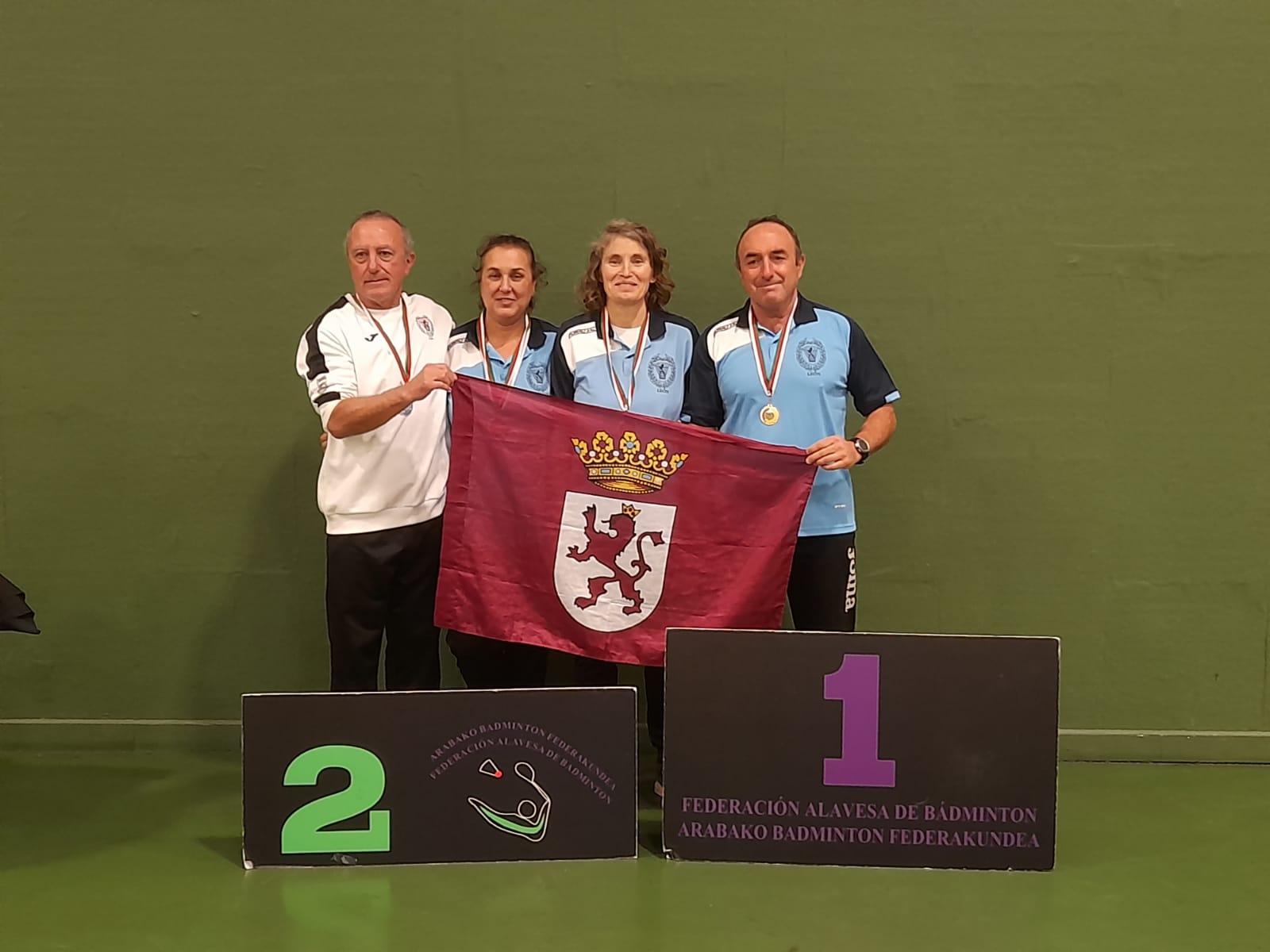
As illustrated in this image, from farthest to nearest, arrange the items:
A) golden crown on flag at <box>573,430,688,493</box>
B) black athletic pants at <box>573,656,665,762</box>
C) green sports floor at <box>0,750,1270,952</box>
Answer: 1. black athletic pants at <box>573,656,665,762</box>
2. golden crown on flag at <box>573,430,688,493</box>
3. green sports floor at <box>0,750,1270,952</box>

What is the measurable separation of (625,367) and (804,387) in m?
0.50

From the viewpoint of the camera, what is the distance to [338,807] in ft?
9.09

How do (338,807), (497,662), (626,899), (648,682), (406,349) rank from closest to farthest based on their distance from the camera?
(626,899) → (338,807) → (406,349) → (497,662) → (648,682)

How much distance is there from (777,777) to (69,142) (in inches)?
119

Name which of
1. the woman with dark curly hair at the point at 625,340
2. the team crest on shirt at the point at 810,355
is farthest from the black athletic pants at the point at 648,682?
the team crest on shirt at the point at 810,355

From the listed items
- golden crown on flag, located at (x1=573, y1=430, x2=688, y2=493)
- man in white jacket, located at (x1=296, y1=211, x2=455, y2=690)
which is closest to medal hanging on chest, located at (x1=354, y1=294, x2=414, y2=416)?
man in white jacket, located at (x1=296, y1=211, x2=455, y2=690)

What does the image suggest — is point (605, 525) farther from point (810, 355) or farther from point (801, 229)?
point (801, 229)

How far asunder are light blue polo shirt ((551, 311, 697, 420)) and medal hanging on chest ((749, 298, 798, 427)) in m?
0.18

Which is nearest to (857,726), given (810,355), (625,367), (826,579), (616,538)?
(826,579)

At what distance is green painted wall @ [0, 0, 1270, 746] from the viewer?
3.60 meters

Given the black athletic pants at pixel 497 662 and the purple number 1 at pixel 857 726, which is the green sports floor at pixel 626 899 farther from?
the black athletic pants at pixel 497 662

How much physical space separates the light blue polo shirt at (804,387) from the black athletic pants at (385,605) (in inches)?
34.7

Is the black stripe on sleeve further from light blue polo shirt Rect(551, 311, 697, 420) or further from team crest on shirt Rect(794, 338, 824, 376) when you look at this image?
team crest on shirt Rect(794, 338, 824, 376)

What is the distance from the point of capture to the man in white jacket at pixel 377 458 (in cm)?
308
